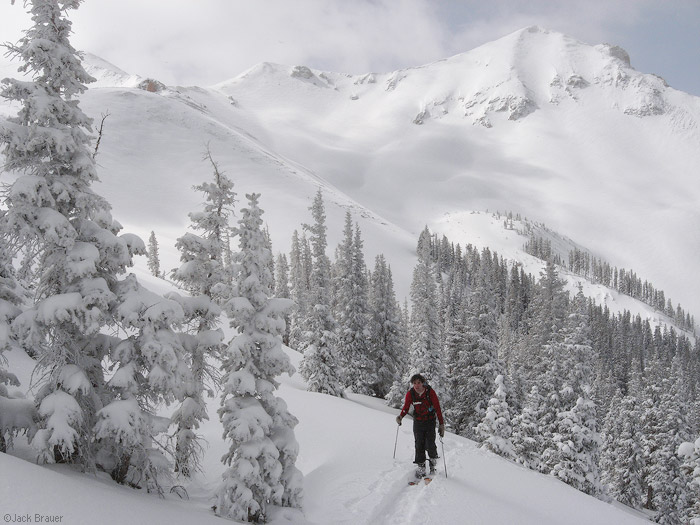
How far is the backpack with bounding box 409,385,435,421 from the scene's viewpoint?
1076 cm

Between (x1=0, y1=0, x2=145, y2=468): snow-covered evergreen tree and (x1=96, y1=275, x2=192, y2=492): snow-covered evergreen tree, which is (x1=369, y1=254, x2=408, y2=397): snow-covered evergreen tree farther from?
(x1=0, y1=0, x2=145, y2=468): snow-covered evergreen tree

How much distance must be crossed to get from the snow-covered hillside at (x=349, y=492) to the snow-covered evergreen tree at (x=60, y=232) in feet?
3.69

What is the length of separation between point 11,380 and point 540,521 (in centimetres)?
Result: 1112

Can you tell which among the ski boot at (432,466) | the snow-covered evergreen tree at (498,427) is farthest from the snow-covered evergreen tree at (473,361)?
the ski boot at (432,466)

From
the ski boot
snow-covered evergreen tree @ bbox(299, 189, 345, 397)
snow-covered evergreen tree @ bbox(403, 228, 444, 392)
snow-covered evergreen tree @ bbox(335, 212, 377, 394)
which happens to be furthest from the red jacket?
snow-covered evergreen tree @ bbox(335, 212, 377, 394)

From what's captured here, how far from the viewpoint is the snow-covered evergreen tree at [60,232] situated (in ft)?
24.2

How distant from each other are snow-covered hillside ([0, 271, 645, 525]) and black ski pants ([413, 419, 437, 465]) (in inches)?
22.4

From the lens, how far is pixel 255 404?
9758 millimetres

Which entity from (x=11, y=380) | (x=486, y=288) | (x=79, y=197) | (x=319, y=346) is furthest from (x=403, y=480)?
(x=486, y=288)

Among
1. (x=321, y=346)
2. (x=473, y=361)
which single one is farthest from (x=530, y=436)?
(x=321, y=346)

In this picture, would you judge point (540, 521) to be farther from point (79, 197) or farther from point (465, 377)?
point (465, 377)

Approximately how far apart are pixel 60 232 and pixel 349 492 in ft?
26.6

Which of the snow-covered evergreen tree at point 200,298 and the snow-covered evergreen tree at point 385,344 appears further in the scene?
the snow-covered evergreen tree at point 385,344

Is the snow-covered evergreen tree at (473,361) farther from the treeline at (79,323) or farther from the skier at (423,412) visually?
the treeline at (79,323)
